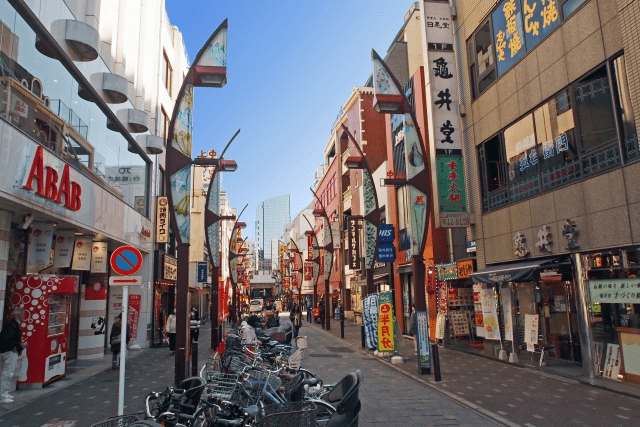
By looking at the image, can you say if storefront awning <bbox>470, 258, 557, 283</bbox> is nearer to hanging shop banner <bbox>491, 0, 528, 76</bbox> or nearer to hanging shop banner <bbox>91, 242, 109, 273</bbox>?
hanging shop banner <bbox>491, 0, 528, 76</bbox>

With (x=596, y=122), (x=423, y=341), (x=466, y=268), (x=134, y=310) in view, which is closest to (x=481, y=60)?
(x=596, y=122)

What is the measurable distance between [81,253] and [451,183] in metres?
13.3

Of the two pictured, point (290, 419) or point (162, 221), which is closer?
point (290, 419)

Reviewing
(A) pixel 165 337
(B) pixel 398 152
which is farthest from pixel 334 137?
(A) pixel 165 337

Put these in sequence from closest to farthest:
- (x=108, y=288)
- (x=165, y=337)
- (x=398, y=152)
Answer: (x=108, y=288) < (x=165, y=337) < (x=398, y=152)

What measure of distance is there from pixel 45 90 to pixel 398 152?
746 inches

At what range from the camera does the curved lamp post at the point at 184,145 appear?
424 inches

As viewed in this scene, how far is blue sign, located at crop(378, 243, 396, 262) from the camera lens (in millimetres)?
18453

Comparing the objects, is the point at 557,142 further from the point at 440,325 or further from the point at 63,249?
the point at 63,249

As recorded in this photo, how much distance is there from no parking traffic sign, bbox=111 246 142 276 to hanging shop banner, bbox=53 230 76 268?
8.28m

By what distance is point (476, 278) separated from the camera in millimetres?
15594

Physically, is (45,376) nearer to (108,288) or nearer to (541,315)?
(108,288)

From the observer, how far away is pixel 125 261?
7941mm

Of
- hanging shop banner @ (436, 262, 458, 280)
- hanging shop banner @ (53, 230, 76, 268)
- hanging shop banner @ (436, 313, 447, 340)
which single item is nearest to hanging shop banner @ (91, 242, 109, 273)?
hanging shop banner @ (53, 230, 76, 268)
